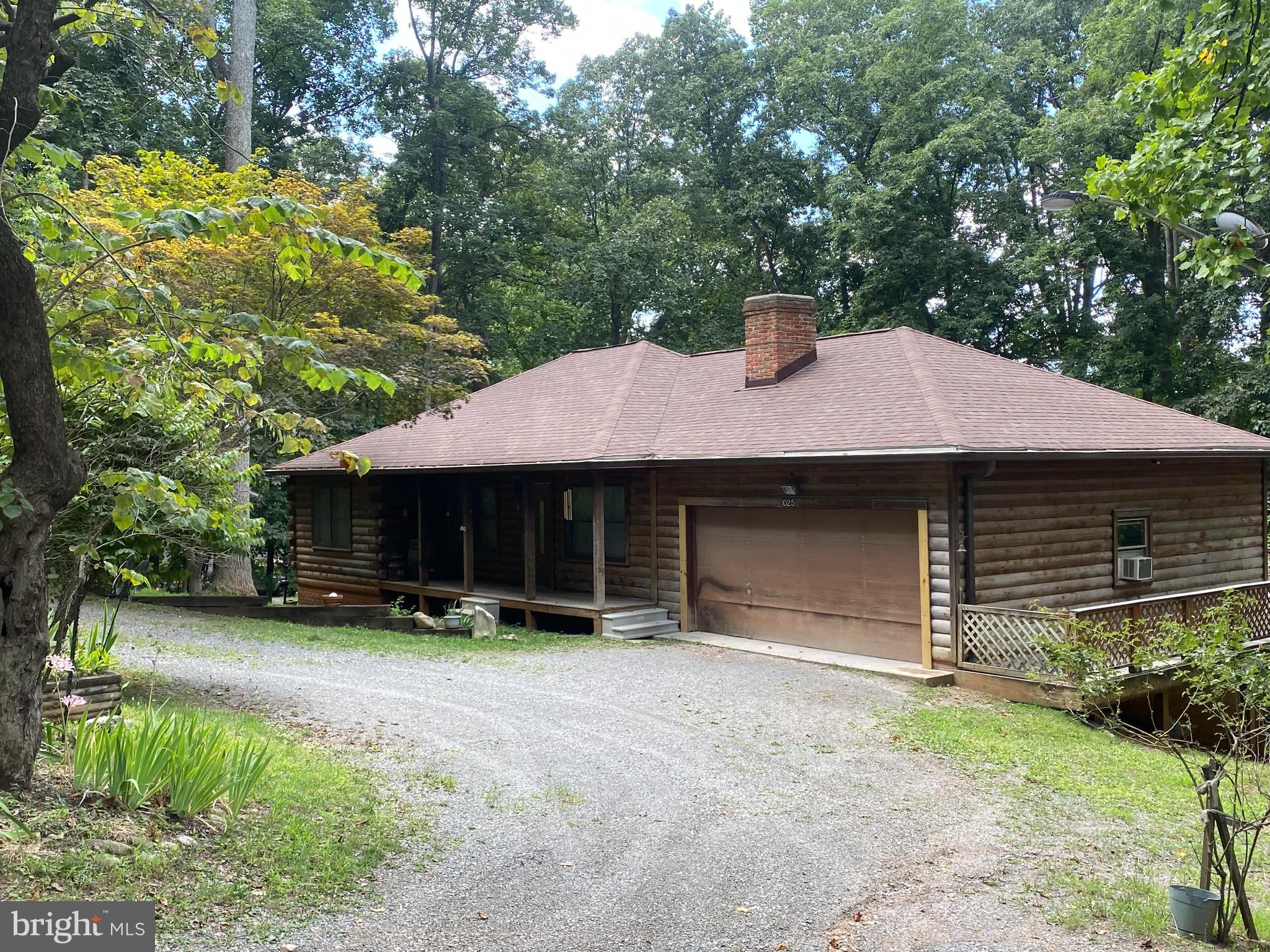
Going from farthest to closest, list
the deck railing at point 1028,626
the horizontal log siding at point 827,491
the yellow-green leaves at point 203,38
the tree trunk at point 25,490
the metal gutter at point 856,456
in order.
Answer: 1. the horizontal log siding at point 827,491
2. the metal gutter at point 856,456
3. the deck railing at point 1028,626
4. the yellow-green leaves at point 203,38
5. the tree trunk at point 25,490

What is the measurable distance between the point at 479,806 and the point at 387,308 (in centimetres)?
1513

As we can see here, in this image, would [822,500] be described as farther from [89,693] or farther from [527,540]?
[89,693]

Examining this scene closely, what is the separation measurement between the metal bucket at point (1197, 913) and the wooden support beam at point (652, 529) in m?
12.3

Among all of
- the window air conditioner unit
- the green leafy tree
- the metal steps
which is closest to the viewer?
the green leafy tree

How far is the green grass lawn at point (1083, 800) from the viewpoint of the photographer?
586cm

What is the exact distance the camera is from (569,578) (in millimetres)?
19422

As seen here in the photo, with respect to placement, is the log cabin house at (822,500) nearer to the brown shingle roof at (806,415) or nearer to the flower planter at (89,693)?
the brown shingle roof at (806,415)

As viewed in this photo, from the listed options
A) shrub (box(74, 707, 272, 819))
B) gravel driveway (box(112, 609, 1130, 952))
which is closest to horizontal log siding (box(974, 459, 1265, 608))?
gravel driveway (box(112, 609, 1130, 952))

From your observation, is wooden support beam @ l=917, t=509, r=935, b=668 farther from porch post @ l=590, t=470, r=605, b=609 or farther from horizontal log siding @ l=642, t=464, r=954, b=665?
porch post @ l=590, t=470, r=605, b=609

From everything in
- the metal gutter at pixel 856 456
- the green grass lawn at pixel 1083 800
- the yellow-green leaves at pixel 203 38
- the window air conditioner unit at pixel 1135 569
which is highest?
the yellow-green leaves at pixel 203 38

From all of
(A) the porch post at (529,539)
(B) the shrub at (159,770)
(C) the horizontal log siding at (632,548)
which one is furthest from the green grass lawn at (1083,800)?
(A) the porch post at (529,539)

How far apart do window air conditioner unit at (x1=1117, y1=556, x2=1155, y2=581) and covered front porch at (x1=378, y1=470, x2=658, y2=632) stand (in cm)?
760

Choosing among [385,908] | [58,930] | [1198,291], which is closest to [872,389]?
[385,908]

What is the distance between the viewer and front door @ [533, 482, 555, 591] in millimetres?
19734
